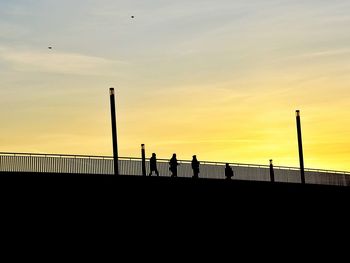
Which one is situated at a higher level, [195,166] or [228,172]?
[195,166]

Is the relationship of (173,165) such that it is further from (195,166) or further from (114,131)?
(114,131)

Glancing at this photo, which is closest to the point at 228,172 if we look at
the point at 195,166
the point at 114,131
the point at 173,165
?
the point at 195,166

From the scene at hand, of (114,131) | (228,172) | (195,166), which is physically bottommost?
(228,172)

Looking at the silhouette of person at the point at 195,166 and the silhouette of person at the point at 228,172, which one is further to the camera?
the silhouette of person at the point at 228,172

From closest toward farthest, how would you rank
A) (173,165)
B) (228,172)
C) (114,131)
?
(114,131) < (173,165) < (228,172)

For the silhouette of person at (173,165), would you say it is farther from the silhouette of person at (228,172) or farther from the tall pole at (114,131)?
the tall pole at (114,131)

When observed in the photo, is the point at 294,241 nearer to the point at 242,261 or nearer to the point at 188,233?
the point at 242,261

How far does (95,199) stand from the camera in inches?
2045


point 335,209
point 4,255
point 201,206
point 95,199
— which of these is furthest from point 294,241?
point 4,255

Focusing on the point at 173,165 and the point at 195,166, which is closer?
the point at 173,165

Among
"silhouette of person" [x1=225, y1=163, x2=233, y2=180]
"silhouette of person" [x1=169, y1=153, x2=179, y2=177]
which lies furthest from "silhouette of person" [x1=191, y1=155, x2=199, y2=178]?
"silhouette of person" [x1=225, y1=163, x2=233, y2=180]

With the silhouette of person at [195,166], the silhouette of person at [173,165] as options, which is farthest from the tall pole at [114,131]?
the silhouette of person at [195,166]

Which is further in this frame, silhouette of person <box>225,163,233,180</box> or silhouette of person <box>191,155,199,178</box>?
silhouette of person <box>225,163,233,180</box>

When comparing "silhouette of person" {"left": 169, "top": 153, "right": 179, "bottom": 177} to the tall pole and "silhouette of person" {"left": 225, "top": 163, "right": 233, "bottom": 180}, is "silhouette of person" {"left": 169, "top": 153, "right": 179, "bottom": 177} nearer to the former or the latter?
"silhouette of person" {"left": 225, "top": 163, "right": 233, "bottom": 180}
